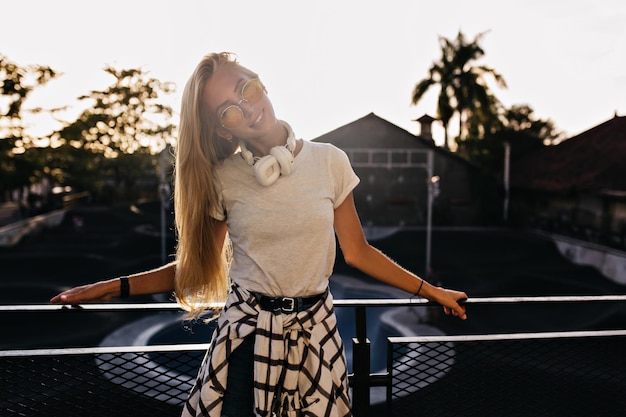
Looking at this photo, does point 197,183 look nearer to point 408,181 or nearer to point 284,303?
point 284,303

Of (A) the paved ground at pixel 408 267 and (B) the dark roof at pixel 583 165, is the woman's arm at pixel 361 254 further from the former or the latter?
(B) the dark roof at pixel 583 165

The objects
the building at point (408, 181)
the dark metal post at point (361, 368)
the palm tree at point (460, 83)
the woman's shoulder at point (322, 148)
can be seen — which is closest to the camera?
the woman's shoulder at point (322, 148)

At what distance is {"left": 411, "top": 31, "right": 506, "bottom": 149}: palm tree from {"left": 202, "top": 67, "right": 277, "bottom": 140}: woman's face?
3353 cm

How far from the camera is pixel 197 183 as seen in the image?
1553 millimetres

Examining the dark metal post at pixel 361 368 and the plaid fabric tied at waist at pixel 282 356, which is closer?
the plaid fabric tied at waist at pixel 282 356

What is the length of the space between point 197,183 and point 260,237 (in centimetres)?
27

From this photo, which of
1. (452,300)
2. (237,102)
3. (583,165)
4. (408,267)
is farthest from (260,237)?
(583,165)

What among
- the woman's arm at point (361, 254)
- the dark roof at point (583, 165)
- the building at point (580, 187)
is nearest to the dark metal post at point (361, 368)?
the woman's arm at point (361, 254)

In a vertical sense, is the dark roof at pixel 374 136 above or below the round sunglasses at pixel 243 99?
above

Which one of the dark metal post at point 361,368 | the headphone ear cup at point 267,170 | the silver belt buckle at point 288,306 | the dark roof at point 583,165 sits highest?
the dark roof at point 583,165

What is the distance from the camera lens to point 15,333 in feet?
38.5

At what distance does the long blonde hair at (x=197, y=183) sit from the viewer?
1551 millimetres

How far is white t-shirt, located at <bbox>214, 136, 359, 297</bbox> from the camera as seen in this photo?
1.51m

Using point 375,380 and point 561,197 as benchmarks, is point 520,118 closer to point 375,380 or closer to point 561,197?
point 561,197
